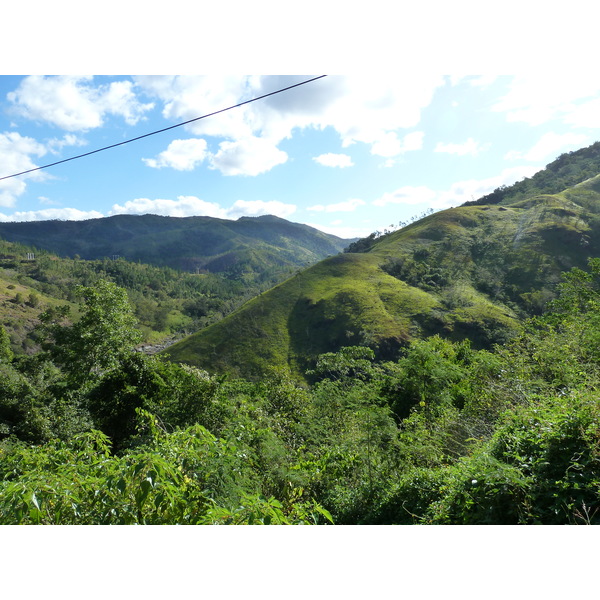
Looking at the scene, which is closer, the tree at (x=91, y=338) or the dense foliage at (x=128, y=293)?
the tree at (x=91, y=338)

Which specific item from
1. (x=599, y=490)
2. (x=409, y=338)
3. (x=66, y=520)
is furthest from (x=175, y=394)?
(x=409, y=338)

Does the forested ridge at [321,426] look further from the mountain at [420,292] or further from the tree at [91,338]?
the mountain at [420,292]

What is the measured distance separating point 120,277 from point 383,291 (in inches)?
4636

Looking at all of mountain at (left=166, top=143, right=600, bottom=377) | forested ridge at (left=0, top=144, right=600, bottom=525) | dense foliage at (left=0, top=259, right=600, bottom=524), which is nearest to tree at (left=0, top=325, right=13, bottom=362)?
forested ridge at (left=0, top=144, right=600, bottom=525)

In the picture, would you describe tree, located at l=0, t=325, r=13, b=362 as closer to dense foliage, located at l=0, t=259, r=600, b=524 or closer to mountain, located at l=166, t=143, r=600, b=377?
dense foliage, located at l=0, t=259, r=600, b=524

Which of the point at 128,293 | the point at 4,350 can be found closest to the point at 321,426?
the point at 4,350

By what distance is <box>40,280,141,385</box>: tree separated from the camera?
14.6 metres

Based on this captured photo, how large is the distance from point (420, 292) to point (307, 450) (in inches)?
2103

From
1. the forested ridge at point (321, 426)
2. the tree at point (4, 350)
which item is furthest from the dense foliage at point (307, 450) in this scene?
the tree at point (4, 350)

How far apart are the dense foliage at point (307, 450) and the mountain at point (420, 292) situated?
30563 mm

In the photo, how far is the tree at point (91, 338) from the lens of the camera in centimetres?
1464

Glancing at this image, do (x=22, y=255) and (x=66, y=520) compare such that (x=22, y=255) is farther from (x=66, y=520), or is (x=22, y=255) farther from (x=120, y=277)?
(x=66, y=520)

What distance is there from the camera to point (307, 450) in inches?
373

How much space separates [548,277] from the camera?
5706 centimetres
